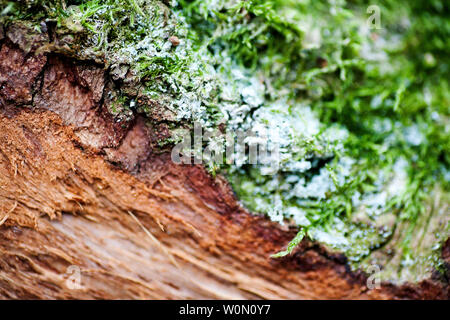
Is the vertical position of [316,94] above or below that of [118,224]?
above

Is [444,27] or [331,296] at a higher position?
[444,27]

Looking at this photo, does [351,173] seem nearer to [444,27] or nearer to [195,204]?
[195,204]

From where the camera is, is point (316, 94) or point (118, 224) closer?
point (118, 224)

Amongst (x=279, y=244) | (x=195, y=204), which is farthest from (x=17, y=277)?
(x=279, y=244)
